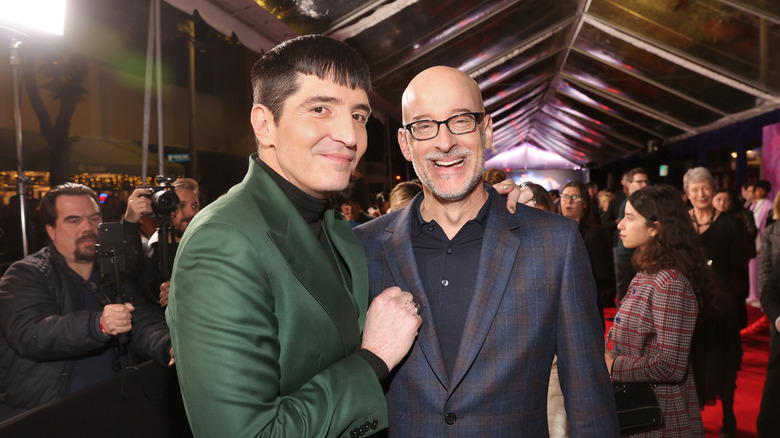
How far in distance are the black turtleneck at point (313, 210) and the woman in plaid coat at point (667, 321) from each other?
4.78ft

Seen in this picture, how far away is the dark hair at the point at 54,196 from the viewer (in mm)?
2604

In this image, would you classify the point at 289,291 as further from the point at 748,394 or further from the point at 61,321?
the point at 748,394

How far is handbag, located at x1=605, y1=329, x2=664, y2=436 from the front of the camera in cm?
197

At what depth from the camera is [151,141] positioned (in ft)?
11.8

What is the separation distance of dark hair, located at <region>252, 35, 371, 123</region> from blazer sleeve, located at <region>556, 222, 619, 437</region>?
849 mm

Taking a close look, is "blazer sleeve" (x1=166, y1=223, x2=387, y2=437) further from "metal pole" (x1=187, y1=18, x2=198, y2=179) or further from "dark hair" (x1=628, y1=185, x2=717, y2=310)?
"metal pole" (x1=187, y1=18, x2=198, y2=179)

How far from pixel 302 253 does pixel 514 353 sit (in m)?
0.73

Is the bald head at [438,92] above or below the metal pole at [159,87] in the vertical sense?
below

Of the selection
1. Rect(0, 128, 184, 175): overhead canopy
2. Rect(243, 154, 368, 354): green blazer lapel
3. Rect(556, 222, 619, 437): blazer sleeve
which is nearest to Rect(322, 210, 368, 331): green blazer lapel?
Rect(243, 154, 368, 354): green blazer lapel

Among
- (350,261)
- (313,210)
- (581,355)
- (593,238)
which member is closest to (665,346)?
(581,355)

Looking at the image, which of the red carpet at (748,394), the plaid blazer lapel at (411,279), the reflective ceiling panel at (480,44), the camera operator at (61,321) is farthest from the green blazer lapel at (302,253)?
the reflective ceiling panel at (480,44)

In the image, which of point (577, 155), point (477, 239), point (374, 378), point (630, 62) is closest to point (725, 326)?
point (477, 239)

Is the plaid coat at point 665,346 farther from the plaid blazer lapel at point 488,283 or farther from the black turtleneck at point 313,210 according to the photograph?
the black turtleneck at point 313,210

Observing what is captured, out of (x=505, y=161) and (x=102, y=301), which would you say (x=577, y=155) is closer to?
(x=505, y=161)
